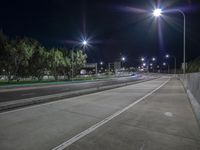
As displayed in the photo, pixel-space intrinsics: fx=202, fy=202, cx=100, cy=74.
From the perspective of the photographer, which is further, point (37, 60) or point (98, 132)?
point (37, 60)

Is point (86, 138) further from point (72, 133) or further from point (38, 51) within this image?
point (38, 51)

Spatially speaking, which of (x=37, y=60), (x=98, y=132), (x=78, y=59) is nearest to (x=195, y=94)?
(x=98, y=132)

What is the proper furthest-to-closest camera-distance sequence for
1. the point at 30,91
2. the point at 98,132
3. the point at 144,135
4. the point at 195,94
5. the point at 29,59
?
the point at 29,59, the point at 30,91, the point at 195,94, the point at 98,132, the point at 144,135

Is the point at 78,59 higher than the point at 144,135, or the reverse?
the point at 78,59

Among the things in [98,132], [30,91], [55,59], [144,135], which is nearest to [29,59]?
[55,59]

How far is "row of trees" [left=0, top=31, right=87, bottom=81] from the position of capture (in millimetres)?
42000

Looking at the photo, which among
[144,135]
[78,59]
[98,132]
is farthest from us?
[78,59]

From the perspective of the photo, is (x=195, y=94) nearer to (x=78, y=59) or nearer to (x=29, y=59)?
(x=29, y=59)

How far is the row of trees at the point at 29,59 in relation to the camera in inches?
1654

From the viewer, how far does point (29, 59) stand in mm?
49281

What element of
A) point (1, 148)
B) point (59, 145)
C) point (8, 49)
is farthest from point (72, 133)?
point (8, 49)

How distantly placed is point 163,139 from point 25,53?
4198cm

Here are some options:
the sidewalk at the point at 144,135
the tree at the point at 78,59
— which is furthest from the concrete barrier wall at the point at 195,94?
the tree at the point at 78,59

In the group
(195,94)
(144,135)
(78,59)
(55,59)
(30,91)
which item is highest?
(78,59)
